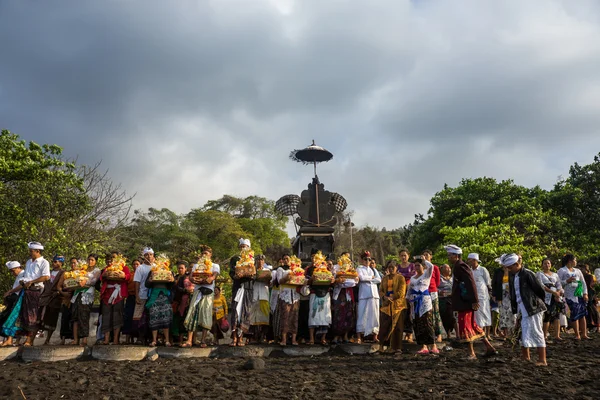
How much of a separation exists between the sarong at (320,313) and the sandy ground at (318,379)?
1257 millimetres

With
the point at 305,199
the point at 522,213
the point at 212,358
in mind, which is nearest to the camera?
the point at 212,358

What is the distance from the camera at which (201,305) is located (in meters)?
8.50

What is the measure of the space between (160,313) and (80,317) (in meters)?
1.64

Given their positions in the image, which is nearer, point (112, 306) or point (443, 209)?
point (112, 306)

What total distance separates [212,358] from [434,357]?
3.77 m

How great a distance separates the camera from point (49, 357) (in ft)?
25.1

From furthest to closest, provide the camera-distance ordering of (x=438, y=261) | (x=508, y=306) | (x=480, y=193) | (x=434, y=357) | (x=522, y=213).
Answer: (x=480, y=193)
(x=522, y=213)
(x=438, y=261)
(x=508, y=306)
(x=434, y=357)

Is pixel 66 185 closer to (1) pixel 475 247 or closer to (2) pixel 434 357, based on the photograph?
(2) pixel 434 357

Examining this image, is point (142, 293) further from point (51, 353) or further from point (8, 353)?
point (8, 353)

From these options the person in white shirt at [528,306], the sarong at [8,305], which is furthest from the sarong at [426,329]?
the sarong at [8,305]

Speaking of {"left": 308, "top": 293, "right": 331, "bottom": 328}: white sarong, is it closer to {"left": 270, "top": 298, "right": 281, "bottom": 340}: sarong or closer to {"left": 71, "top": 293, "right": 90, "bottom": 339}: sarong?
{"left": 270, "top": 298, "right": 281, "bottom": 340}: sarong

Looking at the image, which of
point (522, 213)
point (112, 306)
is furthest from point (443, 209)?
point (112, 306)

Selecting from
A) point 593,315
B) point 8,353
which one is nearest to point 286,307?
point 8,353

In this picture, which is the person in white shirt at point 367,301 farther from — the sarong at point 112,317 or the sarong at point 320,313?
the sarong at point 112,317
